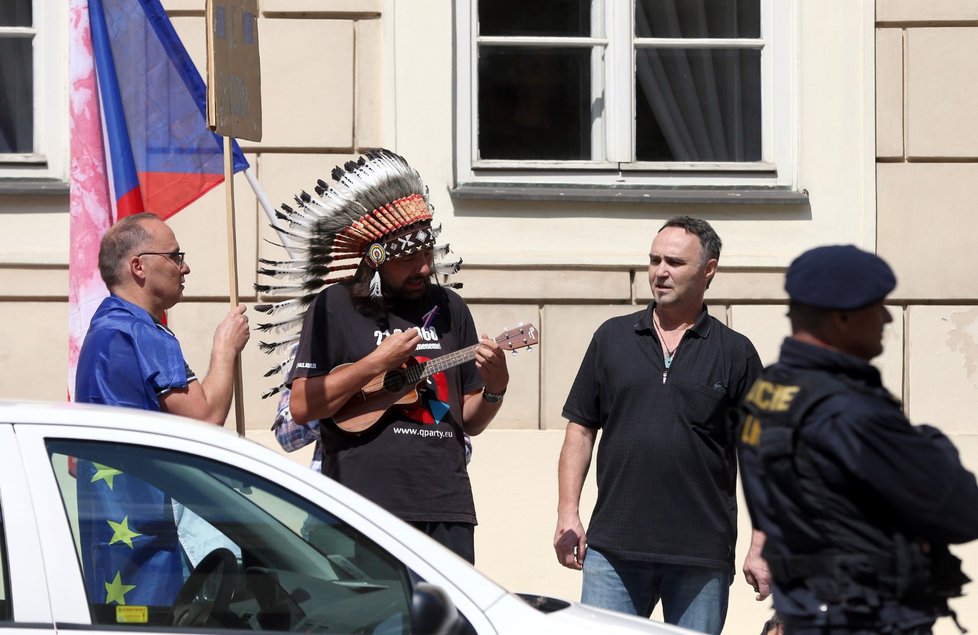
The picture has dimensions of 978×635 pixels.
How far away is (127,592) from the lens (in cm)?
309

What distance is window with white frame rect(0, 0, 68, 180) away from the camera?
715 cm

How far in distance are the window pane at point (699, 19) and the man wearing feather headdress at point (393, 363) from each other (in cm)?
288

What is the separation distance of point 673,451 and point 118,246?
194 centimetres

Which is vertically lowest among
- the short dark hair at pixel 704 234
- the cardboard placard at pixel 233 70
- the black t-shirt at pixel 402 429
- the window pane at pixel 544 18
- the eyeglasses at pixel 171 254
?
the black t-shirt at pixel 402 429

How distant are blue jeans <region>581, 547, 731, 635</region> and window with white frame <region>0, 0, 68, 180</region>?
154 inches

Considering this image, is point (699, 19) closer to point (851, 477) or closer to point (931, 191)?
point (931, 191)

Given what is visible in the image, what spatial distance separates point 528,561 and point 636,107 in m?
2.49

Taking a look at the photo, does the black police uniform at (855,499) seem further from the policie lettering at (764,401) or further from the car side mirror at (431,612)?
the car side mirror at (431,612)

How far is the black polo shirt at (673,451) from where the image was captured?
14.7 feet

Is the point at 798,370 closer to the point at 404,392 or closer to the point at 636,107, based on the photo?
the point at 404,392

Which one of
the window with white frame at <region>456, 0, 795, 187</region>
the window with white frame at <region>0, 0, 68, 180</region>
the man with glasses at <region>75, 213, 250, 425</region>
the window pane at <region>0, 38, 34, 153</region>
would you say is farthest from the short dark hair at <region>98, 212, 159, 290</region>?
the window pane at <region>0, 38, 34, 153</region>

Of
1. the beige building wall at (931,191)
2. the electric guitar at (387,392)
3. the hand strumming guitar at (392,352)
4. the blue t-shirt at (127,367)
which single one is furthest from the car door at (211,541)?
the beige building wall at (931,191)

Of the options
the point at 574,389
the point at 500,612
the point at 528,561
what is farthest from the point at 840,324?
the point at 528,561

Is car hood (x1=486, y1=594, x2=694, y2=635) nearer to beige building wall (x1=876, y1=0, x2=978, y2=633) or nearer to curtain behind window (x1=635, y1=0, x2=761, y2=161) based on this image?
beige building wall (x1=876, y1=0, x2=978, y2=633)
